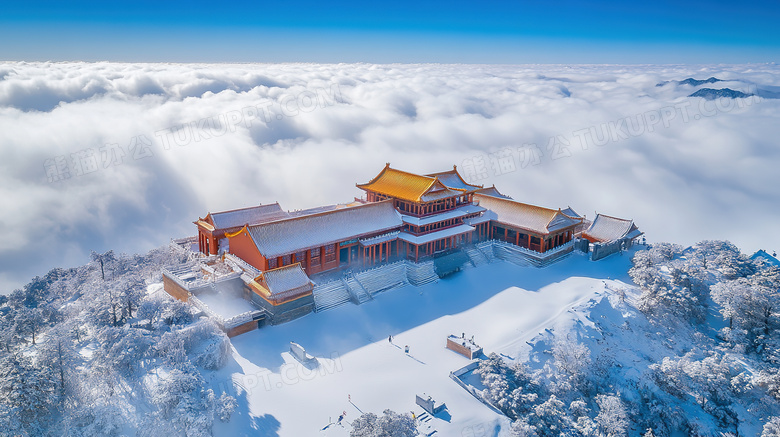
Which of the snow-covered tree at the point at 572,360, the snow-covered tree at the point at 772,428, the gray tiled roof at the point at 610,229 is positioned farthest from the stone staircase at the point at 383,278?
the snow-covered tree at the point at 772,428

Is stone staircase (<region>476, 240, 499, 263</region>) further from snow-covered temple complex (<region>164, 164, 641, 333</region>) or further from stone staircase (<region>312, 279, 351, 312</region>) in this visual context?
stone staircase (<region>312, 279, 351, 312</region>)

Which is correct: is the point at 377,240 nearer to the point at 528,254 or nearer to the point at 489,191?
the point at 528,254

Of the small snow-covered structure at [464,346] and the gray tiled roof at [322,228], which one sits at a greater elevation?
the gray tiled roof at [322,228]

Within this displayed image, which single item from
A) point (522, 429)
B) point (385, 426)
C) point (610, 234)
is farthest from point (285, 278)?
point (610, 234)

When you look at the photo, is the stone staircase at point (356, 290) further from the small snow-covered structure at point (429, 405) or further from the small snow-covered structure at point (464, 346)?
the small snow-covered structure at point (429, 405)

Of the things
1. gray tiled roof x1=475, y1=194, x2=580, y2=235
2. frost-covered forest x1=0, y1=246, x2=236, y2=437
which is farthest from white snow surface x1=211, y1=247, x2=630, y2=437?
gray tiled roof x1=475, y1=194, x2=580, y2=235

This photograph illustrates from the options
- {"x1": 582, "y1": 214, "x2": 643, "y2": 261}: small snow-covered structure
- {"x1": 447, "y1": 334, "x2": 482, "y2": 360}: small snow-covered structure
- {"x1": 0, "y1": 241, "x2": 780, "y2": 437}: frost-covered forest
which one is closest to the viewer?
{"x1": 0, "y1": 241, "x2": 780, "y2": 437}: frost-covered forest
